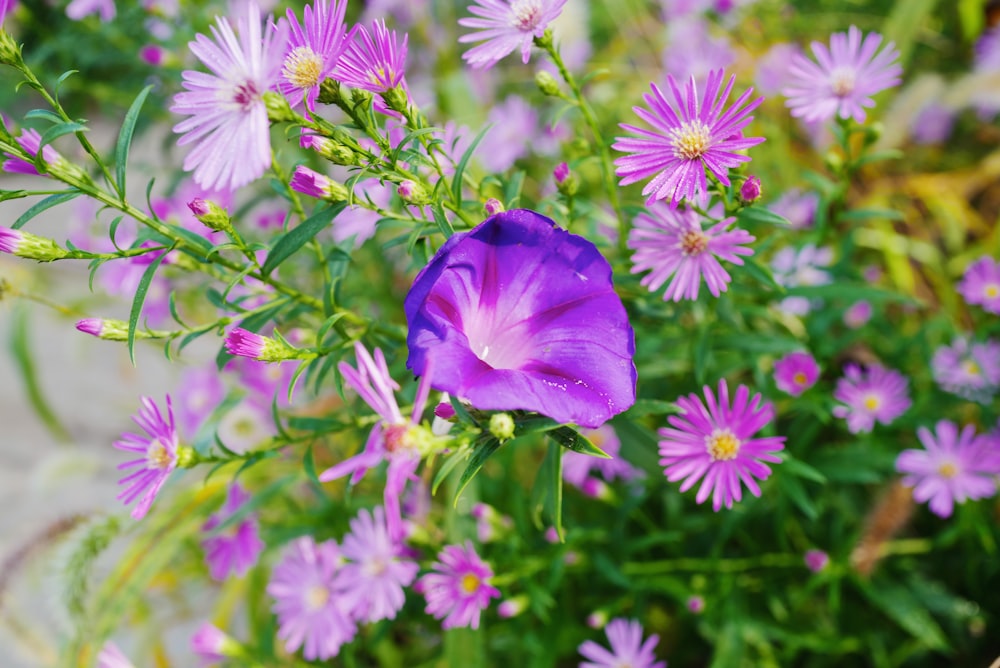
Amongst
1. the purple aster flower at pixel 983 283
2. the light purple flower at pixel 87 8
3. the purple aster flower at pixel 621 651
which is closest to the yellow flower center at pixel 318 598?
the purple aster flower at pixel 621 651

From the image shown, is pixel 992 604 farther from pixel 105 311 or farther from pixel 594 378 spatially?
pixel 105 311

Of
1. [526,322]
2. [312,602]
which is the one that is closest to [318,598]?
[312,602]

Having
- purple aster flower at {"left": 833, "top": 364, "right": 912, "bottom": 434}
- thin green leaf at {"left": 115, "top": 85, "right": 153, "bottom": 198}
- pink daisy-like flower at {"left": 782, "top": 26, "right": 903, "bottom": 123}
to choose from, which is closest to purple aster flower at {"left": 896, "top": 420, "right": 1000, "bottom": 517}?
purple aster flower at {"left": 833, "top": 364, "right": 912, "bottom": 434}

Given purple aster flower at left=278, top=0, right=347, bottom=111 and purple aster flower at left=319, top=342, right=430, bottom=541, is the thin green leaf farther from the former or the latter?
purple aster flower at left=319, top=342, right=430, bottom=541

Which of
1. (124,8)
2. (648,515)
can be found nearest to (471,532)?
(648,515)

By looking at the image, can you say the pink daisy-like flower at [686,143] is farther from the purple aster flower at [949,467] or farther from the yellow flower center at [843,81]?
the purple aster flower at [949,467]
